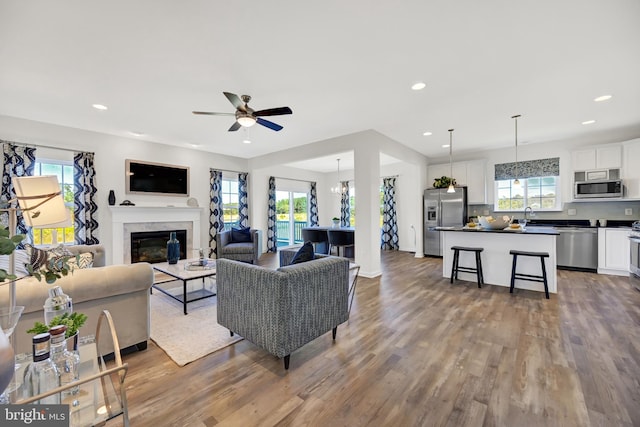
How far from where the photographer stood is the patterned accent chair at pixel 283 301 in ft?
6.58

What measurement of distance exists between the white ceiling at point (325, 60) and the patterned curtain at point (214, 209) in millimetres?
2147

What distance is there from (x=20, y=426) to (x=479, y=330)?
3.20m

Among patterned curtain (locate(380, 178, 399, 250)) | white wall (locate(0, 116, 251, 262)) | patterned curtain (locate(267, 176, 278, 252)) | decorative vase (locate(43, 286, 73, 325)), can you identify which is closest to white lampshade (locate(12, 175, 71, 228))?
decorative vase (locate(43, 286, 73, 325))

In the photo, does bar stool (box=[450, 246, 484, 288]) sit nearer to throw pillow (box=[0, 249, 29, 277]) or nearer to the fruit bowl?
the fruit bowl

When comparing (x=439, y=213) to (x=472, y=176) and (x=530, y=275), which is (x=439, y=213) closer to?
(x=472, y=176)

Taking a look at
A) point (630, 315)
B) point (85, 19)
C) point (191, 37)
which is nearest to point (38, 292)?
point (85, 19)

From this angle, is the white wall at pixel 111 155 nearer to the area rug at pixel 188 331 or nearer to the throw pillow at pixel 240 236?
the throw pillow at pixel 240 236

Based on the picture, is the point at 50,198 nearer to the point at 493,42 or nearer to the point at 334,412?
the point at 334,412

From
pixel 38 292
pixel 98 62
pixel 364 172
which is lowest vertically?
pixel 38 292

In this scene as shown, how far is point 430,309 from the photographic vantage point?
3293 mm

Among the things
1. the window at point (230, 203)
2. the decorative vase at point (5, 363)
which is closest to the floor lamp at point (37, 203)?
the decorative vase at point (5, 363)

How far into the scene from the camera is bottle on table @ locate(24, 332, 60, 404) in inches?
45.8

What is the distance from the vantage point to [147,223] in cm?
545

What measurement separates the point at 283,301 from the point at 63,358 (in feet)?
3.86
